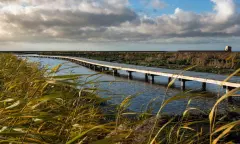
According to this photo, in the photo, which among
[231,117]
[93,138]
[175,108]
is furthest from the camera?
[175,108]

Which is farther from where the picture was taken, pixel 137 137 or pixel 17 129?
pixel 137 137

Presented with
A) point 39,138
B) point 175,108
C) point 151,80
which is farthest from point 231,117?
point 151,80

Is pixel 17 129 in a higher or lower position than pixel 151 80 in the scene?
higher

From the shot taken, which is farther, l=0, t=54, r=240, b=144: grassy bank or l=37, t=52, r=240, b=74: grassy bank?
l=37, t=52, r=240, b=74: grassy bank

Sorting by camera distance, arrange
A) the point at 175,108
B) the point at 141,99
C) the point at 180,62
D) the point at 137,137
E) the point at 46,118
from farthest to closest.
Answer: the point at 180,62, the point at 141,99, the point at 175,108, the point at 137,137, the point at 46,118

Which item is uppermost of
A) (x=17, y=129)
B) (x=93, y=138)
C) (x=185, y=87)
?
(x=17, y=129)

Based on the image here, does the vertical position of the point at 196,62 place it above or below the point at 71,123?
below

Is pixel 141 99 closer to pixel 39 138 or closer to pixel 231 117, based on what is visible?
pixel 231 117

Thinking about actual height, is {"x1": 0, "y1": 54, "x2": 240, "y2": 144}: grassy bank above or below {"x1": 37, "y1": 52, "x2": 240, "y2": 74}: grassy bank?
above

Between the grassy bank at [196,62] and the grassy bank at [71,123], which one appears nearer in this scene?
the grassy bank at [71,123]

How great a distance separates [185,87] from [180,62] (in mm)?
12754

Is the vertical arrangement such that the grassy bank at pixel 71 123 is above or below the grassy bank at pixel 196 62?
above

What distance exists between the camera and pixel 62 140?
6.13 feet

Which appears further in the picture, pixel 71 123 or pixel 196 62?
pixel 196 62
